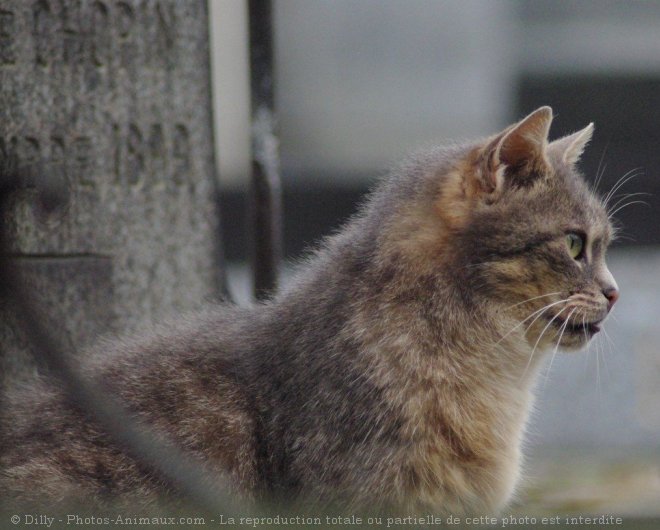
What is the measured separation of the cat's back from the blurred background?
5.22 m

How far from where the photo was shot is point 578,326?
353 centimetres

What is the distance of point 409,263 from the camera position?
3.44 m

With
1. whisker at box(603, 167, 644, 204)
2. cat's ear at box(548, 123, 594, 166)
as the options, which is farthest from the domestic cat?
whisker at box(603, 167, 644, 204)

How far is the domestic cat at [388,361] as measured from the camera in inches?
125

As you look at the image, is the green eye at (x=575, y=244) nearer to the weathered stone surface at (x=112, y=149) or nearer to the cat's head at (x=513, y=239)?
the cat's head at (x=513, y=239)

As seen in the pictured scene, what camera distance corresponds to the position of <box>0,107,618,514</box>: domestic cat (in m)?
3.17

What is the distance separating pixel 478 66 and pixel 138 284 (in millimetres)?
5848

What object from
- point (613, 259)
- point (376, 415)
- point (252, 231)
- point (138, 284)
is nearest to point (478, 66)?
point (613, 259)

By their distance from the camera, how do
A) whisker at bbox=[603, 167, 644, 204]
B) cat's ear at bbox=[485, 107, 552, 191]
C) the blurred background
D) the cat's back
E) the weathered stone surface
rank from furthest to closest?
the blurred background → whisker at bbox=[603, 167, 644, 204] → the weathered stone surface → cat's ear at bbox=[485, 107, 552, 191] → the cat's back

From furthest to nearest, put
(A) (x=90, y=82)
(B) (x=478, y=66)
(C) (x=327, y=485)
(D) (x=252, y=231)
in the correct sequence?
(B) (x=478, y=66) < (D) (x=252, y=231) < (A) (x=90, y=82) < (C) (x=327, y=485)

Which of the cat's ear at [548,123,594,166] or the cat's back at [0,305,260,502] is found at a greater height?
the cat's ear at [548,123,594,166]

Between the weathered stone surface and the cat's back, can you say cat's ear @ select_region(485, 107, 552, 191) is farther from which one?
the weathered stone surface

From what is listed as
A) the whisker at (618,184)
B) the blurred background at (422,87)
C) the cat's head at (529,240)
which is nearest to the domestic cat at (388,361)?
the cat's head at (529,240)

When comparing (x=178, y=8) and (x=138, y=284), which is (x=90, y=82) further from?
(x=138, y=284)
